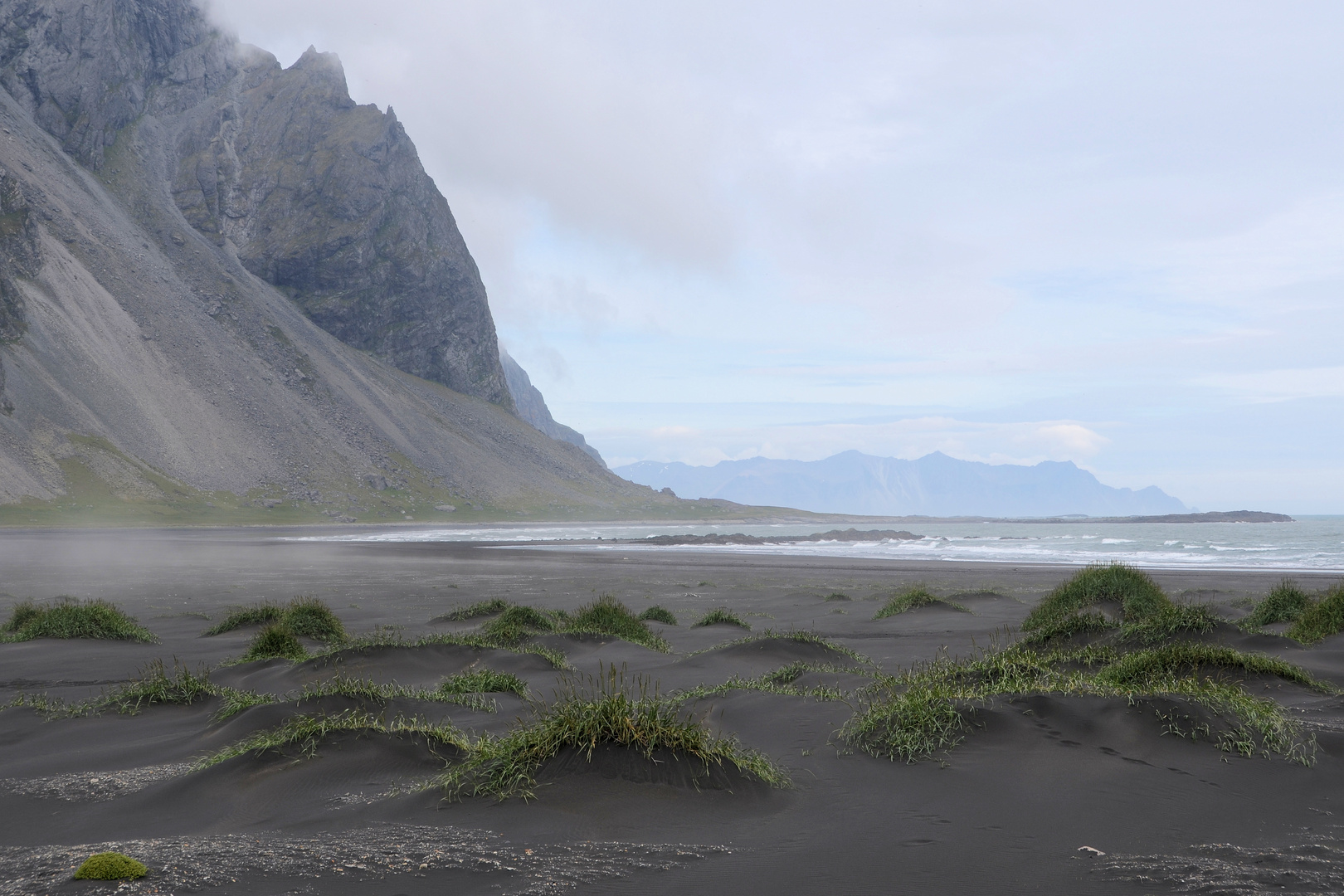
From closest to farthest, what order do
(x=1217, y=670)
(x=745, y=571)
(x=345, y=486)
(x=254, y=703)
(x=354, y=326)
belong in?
1. (x=254, y=703)
2. (x=1217, y=670)
3. (x=745, y=571)
4. (x=345, y=486)
5. (x=354, y=326)

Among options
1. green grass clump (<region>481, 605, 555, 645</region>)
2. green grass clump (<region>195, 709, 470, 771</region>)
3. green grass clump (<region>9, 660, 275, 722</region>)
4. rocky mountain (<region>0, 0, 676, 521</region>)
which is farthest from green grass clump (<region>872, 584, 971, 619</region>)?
rocky mountain (<region>0, 0, 676, 521</region>)

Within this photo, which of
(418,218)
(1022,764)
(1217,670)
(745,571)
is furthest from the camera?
(418,218)

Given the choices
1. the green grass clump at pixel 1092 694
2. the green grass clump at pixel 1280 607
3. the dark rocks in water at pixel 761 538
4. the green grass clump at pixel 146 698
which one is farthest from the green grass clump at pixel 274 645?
the dark rocks in water at pixel 761 538

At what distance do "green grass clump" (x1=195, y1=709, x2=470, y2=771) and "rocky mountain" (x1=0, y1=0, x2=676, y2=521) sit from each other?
77.8m

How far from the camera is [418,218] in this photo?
16912 centimetres

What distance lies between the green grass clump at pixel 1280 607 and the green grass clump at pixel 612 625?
12.0 m

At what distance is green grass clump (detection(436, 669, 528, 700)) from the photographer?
35.1 feet

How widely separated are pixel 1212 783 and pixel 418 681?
1003 cm

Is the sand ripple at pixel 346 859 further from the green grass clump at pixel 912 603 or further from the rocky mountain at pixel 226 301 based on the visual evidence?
the rocky mountain at pixel 226 301

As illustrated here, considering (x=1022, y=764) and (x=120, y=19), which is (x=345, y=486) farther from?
(x=1022, y=764)

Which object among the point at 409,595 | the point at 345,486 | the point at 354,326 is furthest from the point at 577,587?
the point at 354,326

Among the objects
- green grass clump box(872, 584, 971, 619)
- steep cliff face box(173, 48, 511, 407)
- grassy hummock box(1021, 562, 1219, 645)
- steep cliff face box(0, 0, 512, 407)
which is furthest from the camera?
steep cliff face box(173, 48, 511, 407)

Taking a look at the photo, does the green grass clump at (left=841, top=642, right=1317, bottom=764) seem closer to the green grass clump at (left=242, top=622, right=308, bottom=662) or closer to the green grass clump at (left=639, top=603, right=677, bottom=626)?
the green grass clump at (left=242, top=622, right=308, bottom=662)

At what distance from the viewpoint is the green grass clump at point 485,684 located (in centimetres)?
1071
